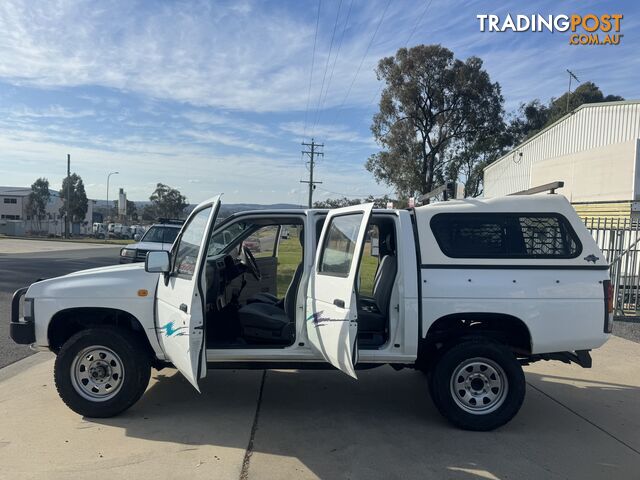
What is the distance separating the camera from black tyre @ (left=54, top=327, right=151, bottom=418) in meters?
4.74

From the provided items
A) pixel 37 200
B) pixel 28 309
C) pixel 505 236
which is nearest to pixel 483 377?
pixel 505 236

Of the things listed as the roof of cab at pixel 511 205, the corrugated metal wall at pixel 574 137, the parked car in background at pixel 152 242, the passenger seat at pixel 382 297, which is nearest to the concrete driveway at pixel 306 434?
the passenger seat at pixel 382 297

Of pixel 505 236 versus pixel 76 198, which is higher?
pixel 76 198

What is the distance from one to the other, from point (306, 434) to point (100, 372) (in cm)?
192

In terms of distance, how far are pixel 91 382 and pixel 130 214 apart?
134 m

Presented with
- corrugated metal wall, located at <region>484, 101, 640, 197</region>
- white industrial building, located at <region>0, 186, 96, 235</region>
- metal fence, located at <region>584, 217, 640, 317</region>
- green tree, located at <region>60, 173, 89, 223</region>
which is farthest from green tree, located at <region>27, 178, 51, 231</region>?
metal fence, located at <region>584, 217, 640, 317</region>

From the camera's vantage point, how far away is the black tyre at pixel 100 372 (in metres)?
4.74

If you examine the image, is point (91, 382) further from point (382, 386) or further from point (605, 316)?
point (605, 316)

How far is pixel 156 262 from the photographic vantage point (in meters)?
4.53

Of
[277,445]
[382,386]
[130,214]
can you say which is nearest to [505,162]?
[382,386]

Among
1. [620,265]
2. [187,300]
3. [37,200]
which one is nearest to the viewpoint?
[187,300]

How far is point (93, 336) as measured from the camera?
15.6 feet

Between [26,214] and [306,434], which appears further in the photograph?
[26,214]

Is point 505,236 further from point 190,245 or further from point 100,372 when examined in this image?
point 100,372
